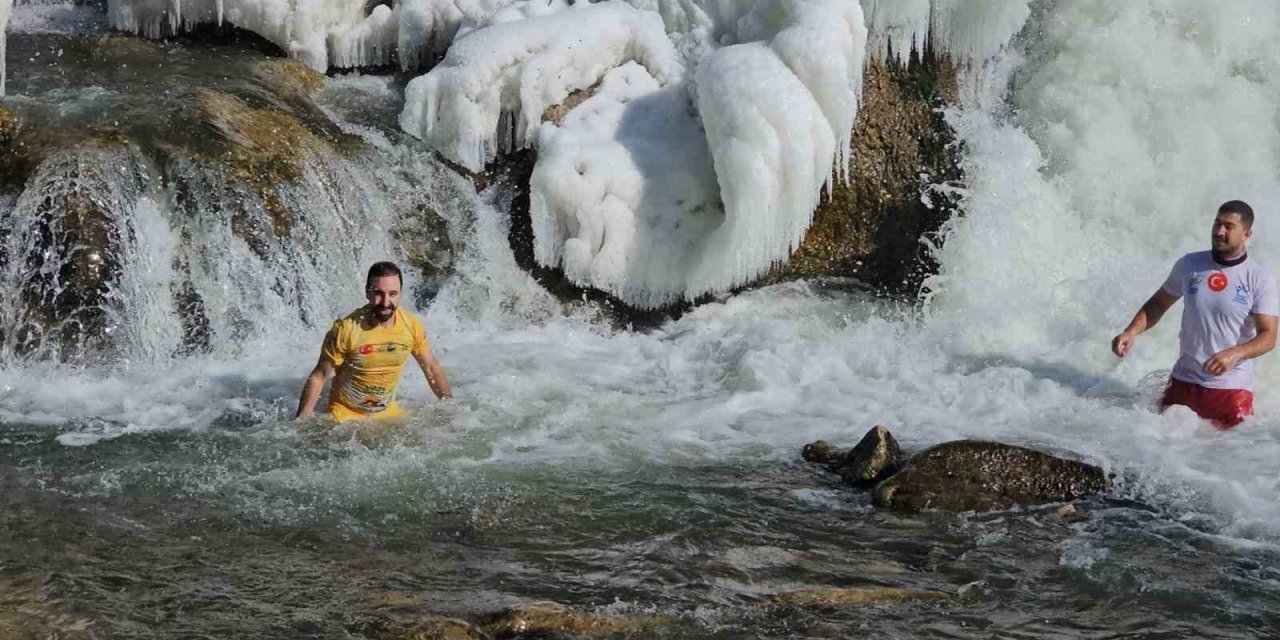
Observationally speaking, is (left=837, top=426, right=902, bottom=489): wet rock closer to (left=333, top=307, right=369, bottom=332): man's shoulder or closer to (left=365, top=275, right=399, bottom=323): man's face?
(left=365, top=275, right=399, bottom=323): man's face

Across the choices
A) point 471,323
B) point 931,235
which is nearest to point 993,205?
point 931,235

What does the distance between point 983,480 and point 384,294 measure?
3.15 metres

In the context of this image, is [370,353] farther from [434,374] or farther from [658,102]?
[658,102]

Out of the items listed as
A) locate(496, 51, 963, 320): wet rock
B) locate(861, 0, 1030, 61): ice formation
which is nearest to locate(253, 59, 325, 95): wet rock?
locate(496, 51, 963, 320): wet rock

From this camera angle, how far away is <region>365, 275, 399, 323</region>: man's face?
7219 millimetres

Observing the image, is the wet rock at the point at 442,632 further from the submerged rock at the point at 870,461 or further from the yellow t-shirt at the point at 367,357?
the yellow t-shirt at the point at 367,357

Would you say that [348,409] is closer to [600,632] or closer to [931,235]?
[600,632]

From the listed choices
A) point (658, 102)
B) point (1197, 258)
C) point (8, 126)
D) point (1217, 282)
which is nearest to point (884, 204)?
point (658, 102)

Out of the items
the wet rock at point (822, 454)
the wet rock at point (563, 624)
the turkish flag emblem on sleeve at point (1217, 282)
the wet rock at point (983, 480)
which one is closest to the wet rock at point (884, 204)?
the turkish flag emblem on sleeve at point (1217, 282)

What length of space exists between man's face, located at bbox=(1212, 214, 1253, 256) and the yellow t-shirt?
4314mm

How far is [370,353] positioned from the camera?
7371mm

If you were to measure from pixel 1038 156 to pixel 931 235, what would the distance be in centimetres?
120

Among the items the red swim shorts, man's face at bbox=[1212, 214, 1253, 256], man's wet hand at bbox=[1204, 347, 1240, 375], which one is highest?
man's face at bbox=[1212, 214, 1253, 256]

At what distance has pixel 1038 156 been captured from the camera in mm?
11258
